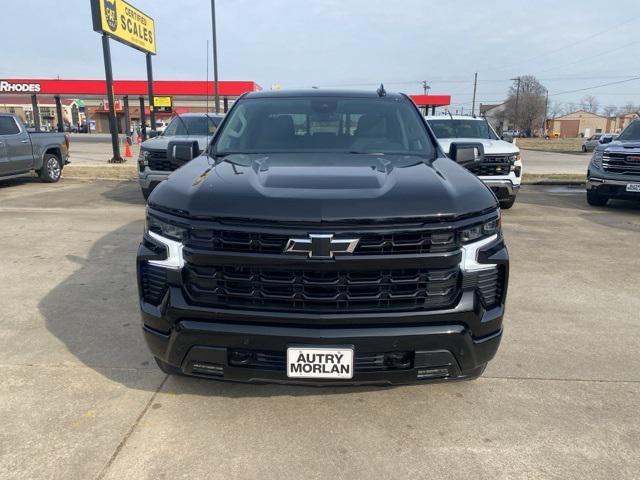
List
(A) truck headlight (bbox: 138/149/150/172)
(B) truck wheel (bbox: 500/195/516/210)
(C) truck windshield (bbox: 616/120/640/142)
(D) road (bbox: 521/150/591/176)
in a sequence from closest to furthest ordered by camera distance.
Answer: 1. (A) truck headlight (bbox: 138/149/150/172)
2. (B) truck wheel (bbox: 500/195/516/210)
3. (C) truck windshield (bbox: 616/120/640/142)
4. (D) road (bbox: 521/150/591/176)

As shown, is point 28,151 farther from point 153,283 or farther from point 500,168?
point 153,283

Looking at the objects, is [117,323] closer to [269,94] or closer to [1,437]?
[1,437]

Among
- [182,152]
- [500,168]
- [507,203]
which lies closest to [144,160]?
[182,152]

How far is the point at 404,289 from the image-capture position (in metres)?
2.46

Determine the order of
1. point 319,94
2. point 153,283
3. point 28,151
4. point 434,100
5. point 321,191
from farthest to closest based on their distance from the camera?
1. point 434,100
2. point 28,151
3. point 319,94
4. point 153,283
5. point 321,191

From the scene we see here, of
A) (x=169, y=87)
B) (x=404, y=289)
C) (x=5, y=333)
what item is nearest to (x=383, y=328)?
(x=404, y=289)

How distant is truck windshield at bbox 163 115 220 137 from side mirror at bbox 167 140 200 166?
7047 millimetres

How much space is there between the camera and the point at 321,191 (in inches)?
98.7

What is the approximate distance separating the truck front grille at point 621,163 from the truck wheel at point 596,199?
2.03 feet

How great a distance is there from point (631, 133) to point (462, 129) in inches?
134

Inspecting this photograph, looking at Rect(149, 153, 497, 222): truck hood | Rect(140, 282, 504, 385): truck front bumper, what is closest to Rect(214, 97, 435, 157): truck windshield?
Rect(149, 153, 497, 222): truck hood

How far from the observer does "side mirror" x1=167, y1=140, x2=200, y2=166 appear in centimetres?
389

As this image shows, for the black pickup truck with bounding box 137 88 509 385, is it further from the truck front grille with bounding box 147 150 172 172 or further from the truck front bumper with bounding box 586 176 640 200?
the truck front bumper with bounding box 586 176 640 200

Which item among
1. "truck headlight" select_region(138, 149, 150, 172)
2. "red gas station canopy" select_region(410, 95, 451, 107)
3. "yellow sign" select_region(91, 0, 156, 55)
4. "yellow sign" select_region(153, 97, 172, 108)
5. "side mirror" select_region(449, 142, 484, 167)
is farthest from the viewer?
"red gas station canopy" select_region(410, 95, 451, 107)
